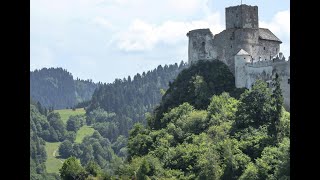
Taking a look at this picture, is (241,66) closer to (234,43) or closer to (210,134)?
(234,43)

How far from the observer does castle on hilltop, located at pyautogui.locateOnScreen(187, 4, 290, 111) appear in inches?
3231

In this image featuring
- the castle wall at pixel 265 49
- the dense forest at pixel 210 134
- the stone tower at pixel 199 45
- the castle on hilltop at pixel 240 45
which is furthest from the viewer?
the stone tower at pixel 199 45

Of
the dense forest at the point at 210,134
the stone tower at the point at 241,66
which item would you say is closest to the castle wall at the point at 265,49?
the stone tower at the point at 241,66

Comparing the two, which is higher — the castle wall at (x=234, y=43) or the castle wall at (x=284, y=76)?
the castle wall at (x=234, y=43)

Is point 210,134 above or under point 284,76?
under

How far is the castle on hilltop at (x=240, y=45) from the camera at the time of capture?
82.1 m

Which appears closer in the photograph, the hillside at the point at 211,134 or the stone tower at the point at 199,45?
the hillside at the point at 211,134

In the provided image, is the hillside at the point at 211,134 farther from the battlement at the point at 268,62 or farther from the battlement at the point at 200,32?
the battlement at the point at 200,32

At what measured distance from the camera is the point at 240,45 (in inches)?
3346

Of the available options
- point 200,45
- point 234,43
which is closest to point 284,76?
point 234,43

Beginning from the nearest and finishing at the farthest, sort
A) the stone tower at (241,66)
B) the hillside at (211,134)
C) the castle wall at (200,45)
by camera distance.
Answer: the hillside at (211,134) → the stone tower at (241,66) → the castle wall at (200,45)

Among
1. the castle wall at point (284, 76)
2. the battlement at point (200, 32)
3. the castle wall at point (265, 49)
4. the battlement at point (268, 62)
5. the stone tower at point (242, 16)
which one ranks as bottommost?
the castle wall at point (284, 76)
